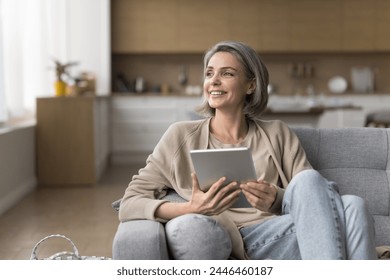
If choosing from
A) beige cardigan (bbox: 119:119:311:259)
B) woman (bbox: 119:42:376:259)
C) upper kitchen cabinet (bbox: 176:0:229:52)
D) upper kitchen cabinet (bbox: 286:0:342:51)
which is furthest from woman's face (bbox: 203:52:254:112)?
upper kitchen cabinet (bbox: 286:0:342:51)

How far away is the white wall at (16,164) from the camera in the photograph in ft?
15.2

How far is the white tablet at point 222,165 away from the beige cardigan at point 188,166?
166 millimetres

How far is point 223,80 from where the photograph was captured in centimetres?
213

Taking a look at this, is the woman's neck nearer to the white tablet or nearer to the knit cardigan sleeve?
the knit cardigan sleeve

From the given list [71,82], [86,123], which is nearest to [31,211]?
[86,123]

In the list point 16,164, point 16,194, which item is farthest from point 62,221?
point 16,164

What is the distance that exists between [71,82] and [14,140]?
7.14 feet

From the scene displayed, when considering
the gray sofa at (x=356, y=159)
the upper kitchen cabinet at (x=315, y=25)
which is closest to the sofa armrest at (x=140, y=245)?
the gray sofa at (x=356, y=159)

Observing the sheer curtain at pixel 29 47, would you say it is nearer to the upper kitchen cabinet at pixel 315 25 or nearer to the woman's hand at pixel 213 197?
the upper kitchen cabinet at pixel 315 25

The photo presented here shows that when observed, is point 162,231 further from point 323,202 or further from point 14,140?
point 14,140

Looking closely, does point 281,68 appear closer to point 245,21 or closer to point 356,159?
point 245,21

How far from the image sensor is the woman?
174cm

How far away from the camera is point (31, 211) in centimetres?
458

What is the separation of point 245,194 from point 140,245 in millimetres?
373
